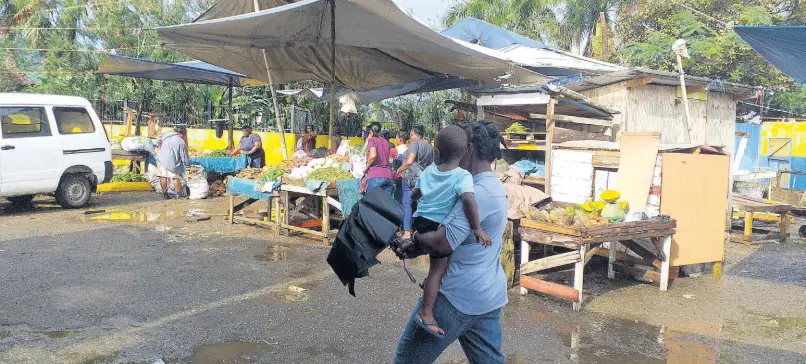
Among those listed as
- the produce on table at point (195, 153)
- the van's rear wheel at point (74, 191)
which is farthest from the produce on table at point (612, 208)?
the produce on table at point (195, 153)

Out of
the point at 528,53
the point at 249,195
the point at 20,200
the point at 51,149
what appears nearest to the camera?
the point at 249,195

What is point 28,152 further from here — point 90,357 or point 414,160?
point 90,357

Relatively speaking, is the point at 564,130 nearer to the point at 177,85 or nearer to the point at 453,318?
the point at 453,318

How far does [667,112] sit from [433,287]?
8.60 metres

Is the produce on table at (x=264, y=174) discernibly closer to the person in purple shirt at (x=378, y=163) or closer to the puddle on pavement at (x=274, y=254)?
the puddle on pavement at (x=274, y=254)

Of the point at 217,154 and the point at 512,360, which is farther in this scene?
the point at 217,154

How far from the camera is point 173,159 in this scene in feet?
40.9

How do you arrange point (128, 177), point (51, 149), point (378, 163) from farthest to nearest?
point (128, 177), point (51, 149), point (378, 163)

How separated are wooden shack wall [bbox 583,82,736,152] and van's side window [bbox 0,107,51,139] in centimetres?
906

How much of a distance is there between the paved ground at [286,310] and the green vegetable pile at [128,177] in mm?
5221

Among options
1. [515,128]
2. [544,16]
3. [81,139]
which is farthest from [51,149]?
[544,16]

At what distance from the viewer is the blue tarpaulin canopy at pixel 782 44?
18.0 feet

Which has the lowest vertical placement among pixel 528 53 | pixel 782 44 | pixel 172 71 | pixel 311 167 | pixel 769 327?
pixel 769 327

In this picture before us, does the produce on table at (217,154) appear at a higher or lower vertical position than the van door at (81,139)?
lower
